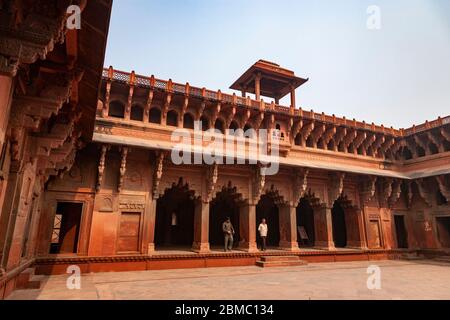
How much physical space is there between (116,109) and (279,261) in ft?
29.5

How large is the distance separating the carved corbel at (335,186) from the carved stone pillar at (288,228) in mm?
2337

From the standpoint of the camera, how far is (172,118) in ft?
42.3

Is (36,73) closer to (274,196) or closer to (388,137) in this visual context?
(274,196)

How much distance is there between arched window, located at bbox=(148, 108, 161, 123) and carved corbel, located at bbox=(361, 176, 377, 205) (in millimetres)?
10860

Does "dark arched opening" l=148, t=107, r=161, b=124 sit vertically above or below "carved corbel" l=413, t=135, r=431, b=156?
below

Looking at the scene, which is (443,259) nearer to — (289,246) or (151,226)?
(289,246)

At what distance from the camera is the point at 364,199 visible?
51.2 feet

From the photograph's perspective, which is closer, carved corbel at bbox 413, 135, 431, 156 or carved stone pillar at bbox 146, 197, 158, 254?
carved stone pillar at bbox 146, 197, 158, 254

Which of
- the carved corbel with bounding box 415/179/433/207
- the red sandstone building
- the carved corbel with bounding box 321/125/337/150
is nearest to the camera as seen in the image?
the red sandstone building

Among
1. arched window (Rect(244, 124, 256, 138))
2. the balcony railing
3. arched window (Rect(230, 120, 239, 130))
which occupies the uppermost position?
the balcony railing

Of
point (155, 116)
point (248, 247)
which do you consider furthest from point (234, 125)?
point (248, 247)

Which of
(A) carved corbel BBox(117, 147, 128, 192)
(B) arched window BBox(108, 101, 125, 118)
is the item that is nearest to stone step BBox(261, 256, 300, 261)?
(A) carved corbel BBox(117, 147, 128, 192)

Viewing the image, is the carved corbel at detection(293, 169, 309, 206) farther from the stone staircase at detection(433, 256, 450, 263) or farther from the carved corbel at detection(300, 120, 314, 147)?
the stone staircase at detection(433, 256, 450, 263)

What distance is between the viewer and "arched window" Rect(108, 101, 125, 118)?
11969mm
